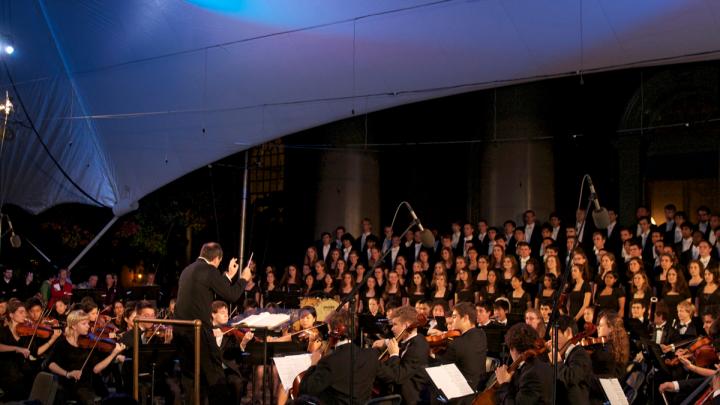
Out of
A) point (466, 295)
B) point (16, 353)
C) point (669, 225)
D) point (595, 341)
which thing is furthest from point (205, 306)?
point (669, 225)

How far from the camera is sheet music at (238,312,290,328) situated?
609cm

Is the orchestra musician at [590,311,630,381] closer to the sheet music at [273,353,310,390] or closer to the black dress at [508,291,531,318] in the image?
the sheet music at [273,353,310,390]

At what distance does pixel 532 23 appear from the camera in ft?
37.0

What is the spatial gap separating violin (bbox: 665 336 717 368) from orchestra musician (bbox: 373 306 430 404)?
8.56ft

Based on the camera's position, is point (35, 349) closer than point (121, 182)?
Yes

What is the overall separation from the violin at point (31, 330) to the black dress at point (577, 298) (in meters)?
6.09

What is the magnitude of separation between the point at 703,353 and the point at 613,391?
2043mm

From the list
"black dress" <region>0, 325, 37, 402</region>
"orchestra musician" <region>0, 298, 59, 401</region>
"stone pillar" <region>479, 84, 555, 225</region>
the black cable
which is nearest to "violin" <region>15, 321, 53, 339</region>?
"orchestra musician" <region>0, 298, 59, 401</region>

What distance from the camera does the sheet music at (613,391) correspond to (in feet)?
21.1

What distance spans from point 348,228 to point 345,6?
668 cm

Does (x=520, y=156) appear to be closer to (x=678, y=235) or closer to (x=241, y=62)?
(x=678, y=235)

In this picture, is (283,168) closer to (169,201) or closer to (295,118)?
(169,201)

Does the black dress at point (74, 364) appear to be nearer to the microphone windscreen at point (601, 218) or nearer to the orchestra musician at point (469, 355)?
the orchestra musician at point (469, 355)

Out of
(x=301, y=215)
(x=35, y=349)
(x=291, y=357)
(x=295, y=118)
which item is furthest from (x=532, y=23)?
(x=301, y=215)
